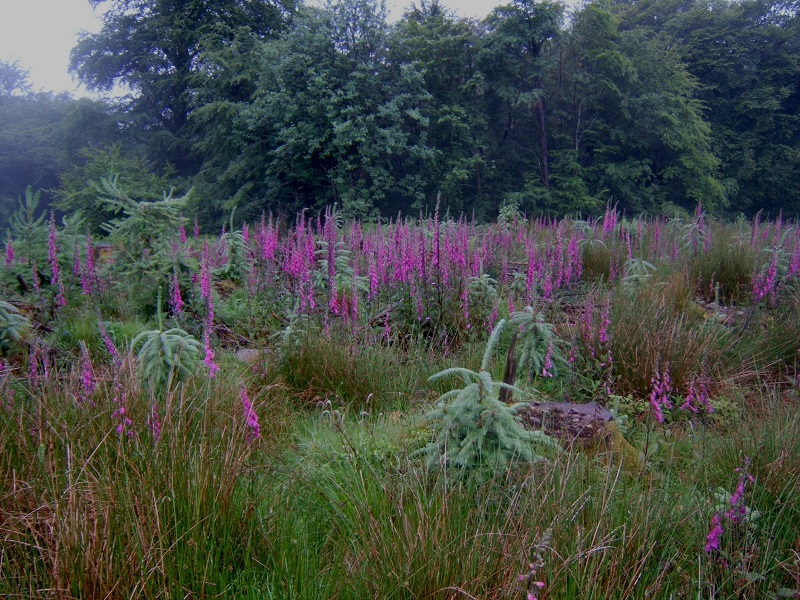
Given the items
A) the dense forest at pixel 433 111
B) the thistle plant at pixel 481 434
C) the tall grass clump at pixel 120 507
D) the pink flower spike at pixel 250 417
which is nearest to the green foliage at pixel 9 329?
the tall grass clump at pixel 120 507

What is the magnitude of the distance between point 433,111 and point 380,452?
71.5 feet

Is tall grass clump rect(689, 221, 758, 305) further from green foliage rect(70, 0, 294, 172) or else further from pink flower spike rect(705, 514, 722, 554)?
green foliage rect(70, 0, 294, 172)

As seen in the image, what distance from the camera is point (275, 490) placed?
2531 mm

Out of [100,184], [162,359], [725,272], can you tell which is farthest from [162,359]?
[100,184]

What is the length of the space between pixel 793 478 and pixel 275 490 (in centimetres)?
217

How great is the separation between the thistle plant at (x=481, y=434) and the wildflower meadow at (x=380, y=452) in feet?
0.04

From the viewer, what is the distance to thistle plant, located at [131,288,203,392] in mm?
3013

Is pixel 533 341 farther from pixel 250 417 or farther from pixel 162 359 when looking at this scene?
pixel 162 359

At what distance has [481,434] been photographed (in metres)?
2.36

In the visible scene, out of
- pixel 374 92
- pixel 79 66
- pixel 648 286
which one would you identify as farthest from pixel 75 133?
pixel 648 286

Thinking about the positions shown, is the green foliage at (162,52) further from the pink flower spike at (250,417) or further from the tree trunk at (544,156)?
the pink flower spike at (250,417)

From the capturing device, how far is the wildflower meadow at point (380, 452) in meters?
1.88

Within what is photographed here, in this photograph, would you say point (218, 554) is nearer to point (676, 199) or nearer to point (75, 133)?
point (676, 199)

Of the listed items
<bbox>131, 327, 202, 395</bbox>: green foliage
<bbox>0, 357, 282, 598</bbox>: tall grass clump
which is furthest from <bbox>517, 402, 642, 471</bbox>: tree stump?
<bbox>131, 327, 202, 395</bbox>: green foliage
